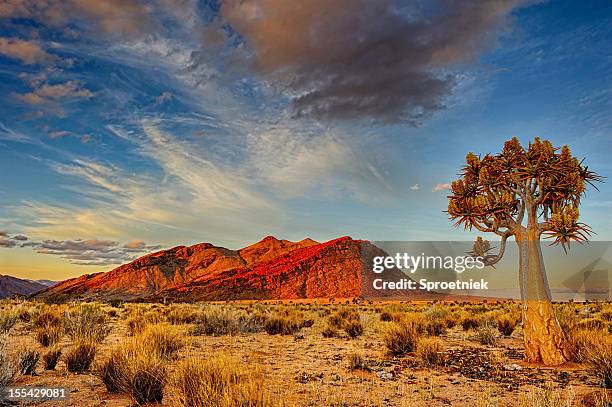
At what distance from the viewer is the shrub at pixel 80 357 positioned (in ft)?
32.1

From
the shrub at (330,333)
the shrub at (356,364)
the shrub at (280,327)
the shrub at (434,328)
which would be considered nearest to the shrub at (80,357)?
the shrub at (356,364)

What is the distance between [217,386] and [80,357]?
5725 mm

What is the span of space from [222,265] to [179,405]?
372ft

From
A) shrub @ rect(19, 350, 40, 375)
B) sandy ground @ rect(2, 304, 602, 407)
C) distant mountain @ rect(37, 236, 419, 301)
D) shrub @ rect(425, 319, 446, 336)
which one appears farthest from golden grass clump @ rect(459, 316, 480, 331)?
distant mountain @ rect(37, 236, 419, 301)

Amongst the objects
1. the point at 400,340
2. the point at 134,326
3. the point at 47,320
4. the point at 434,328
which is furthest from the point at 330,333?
the point at 47,320

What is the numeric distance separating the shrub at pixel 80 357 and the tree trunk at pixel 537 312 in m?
10.2

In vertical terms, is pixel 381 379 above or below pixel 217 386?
below

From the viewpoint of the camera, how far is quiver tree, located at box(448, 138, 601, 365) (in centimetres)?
1059

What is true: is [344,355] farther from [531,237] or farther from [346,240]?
[346,240]

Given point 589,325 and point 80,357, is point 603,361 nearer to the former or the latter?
point 589,325

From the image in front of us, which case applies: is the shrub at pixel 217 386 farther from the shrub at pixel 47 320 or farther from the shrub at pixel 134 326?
the shrub at pixel 47 320

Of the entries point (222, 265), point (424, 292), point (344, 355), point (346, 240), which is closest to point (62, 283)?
point (222, 265)

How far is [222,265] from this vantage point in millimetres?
116500

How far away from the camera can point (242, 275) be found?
9925cm
